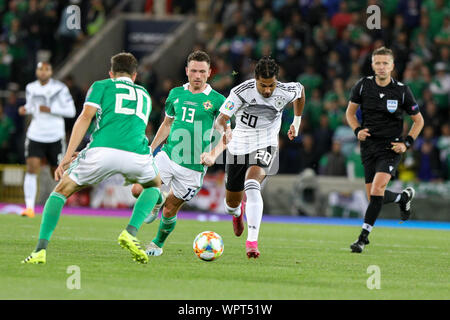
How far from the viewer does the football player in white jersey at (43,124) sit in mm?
16000

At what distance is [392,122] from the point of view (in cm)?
1156

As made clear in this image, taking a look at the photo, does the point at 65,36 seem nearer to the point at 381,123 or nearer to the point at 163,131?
the point at 381,123

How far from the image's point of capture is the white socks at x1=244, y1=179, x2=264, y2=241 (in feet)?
32.2

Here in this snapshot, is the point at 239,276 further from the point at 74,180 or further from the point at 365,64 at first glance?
the point at 365,64

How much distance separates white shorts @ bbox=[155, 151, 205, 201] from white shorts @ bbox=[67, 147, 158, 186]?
5.39 ft

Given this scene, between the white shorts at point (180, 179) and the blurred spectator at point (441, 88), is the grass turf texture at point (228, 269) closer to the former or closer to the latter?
the white shorts at point (180, 179)

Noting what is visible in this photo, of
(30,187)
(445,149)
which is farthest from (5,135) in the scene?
(445,149)

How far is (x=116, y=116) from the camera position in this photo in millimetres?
8516

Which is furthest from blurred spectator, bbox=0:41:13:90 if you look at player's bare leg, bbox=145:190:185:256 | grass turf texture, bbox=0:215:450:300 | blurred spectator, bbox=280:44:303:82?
player's bare leg, bbox=145:190:185:256

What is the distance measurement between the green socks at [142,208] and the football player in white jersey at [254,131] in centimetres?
132

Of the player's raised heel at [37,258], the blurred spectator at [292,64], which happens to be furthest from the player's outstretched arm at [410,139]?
the blurred spectator at [292,64]
